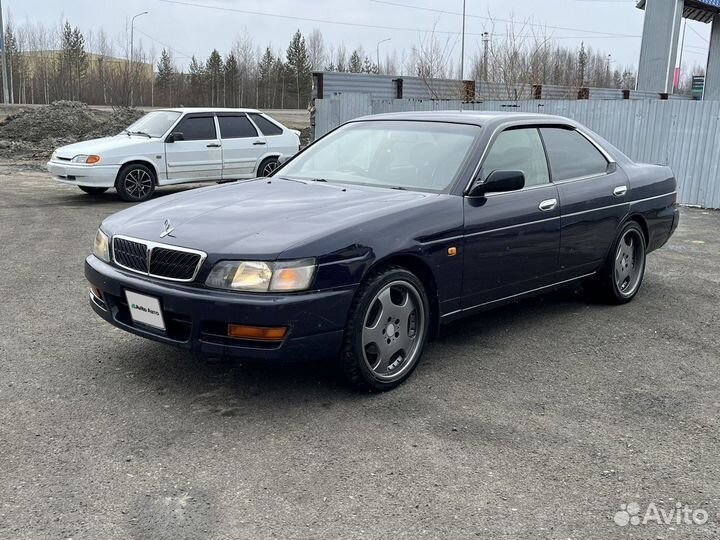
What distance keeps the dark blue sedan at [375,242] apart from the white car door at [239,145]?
7920 mm

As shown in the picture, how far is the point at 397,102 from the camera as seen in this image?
18188 mm

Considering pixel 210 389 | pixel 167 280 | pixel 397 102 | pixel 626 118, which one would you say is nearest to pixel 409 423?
pixel 210 389

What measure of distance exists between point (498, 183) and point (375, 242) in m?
1.06

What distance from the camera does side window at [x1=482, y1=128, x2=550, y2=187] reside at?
4746mm

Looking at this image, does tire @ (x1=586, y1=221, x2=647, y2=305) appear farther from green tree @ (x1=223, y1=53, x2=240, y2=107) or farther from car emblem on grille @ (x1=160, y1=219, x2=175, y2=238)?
green tree @ (x1=223, y1=53, x2=240, y2=107)

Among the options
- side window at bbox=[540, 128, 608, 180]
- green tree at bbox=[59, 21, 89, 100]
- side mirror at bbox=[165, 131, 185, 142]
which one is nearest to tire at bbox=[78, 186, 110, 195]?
side mirror at bbox=[165, 131, 185, 142]

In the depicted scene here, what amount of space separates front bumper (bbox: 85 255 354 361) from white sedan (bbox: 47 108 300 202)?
29.5 ft

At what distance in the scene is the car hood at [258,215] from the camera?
3625 mm

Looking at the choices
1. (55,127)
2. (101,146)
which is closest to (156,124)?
(101,146)

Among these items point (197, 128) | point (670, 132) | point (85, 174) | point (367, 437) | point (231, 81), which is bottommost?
point (367, 437)

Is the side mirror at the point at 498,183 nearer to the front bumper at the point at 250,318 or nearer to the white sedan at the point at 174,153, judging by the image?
the front bumper at the point at 250,318

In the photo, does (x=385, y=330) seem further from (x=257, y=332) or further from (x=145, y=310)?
(x=145, y=310)

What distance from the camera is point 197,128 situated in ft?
41.9

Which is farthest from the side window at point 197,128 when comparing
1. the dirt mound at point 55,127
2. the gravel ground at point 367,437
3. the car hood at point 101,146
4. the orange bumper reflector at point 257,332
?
the dirt mound at point 55,127
